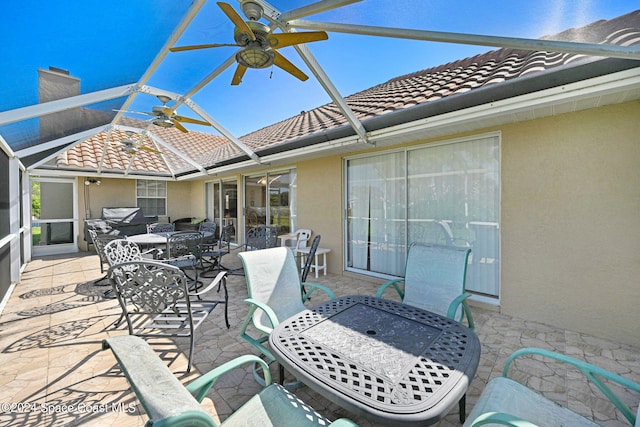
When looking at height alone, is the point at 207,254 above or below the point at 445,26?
below

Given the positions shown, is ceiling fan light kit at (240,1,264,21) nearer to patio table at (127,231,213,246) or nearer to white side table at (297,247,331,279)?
patio table at (127,231,213,246)

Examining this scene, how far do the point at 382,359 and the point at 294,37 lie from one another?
269cm

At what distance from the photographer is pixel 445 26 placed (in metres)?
2.73

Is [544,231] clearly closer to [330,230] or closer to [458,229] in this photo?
[458,229]

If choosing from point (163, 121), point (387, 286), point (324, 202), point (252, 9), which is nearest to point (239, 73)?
point (252, 9)

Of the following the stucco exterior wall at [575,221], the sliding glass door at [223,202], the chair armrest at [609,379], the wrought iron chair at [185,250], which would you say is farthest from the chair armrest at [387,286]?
the sliding glass door at [223,202]

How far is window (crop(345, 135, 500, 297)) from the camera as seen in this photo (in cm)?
423

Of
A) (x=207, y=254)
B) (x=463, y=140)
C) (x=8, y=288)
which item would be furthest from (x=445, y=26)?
(x=8, y=288)

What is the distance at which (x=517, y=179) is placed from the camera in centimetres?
388

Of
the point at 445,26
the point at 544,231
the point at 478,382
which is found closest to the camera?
the point at 478,382

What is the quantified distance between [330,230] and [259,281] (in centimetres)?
363

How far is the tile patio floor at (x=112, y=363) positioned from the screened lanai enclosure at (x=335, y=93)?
111cm

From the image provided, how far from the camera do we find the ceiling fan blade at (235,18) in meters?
2.33

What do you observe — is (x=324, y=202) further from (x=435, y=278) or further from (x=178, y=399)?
(x=178, y=399)
